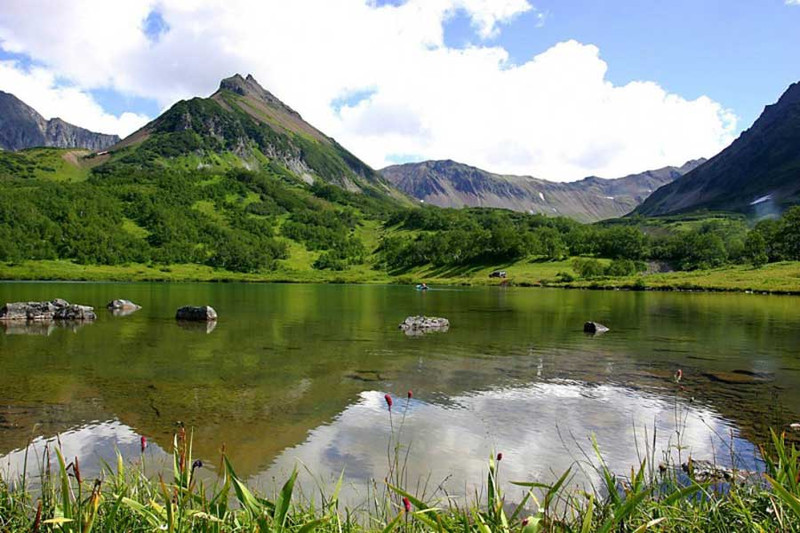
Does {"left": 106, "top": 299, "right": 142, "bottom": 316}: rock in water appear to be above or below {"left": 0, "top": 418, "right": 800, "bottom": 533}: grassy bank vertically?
below

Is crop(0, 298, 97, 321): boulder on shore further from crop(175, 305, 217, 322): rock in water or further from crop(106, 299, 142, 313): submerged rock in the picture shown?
crop(175, 305, 217, 322): rock in water

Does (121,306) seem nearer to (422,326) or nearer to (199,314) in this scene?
(199,314)

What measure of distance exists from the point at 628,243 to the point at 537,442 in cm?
18917

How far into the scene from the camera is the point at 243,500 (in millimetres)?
4355

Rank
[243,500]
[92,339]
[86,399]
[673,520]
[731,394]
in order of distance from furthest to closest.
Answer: [92,339], [731,394], [86,399], [673,520], [243,500]

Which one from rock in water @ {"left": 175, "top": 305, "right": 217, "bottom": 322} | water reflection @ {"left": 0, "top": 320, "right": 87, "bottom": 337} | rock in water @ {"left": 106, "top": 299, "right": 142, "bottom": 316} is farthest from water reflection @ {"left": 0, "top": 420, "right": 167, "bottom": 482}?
rock in water @ {"left": 106, "top": 299, "right": 142, "bottom": 316}

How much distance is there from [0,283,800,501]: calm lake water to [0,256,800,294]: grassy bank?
81.1 metres

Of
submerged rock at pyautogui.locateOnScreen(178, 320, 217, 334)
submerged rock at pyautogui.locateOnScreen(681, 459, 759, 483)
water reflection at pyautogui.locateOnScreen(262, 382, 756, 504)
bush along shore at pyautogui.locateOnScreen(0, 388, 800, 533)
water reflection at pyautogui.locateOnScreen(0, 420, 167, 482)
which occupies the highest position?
bush along shore at pyautogui.locateOnScreen(0, 388, 800, 533)

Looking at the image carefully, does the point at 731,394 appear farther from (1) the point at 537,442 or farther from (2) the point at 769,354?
(2) the point at 769,354

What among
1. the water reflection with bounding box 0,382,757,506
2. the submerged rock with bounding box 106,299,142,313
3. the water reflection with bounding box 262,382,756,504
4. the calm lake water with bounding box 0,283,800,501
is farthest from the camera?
the submerged rock with bounding box 106,299,142,313

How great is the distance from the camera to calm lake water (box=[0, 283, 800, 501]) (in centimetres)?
1255

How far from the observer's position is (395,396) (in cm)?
1855

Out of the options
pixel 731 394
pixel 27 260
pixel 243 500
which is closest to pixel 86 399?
pixel 243 500

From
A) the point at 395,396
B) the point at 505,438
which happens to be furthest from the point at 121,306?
the point at 505,438
